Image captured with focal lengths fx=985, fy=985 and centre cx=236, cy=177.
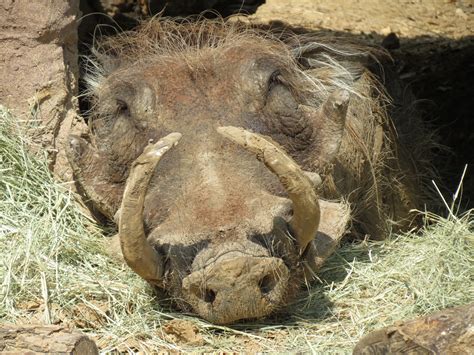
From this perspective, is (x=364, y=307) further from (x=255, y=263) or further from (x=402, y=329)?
(x=402, y=329)

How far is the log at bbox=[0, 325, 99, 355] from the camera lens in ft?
11.8

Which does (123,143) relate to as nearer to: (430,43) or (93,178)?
(93,178)

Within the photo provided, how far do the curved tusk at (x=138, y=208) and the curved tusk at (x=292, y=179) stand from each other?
0.32m

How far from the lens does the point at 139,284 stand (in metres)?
4.98

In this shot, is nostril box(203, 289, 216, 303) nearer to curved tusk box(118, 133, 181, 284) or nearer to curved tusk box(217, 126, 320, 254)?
curved tusk box(118, 133, 181, 284)

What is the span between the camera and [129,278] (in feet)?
16.6

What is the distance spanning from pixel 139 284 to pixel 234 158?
0.80 m

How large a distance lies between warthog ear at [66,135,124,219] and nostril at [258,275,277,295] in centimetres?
127

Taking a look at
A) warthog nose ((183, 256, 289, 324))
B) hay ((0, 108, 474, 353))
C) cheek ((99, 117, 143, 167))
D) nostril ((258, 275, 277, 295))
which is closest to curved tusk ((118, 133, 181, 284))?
warthog nose ((183, 256, 289, 324))

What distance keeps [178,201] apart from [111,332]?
68 centimetres

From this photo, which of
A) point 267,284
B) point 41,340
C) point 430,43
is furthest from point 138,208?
point 430,43

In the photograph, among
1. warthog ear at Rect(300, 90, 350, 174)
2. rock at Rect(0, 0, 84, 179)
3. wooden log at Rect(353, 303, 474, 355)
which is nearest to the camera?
wooden log at Rect(353, 303, 474, 355)

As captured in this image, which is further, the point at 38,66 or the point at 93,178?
the point at 38,66

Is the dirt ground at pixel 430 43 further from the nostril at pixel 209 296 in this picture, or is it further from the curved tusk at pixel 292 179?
the nostril at pixel 209 296
